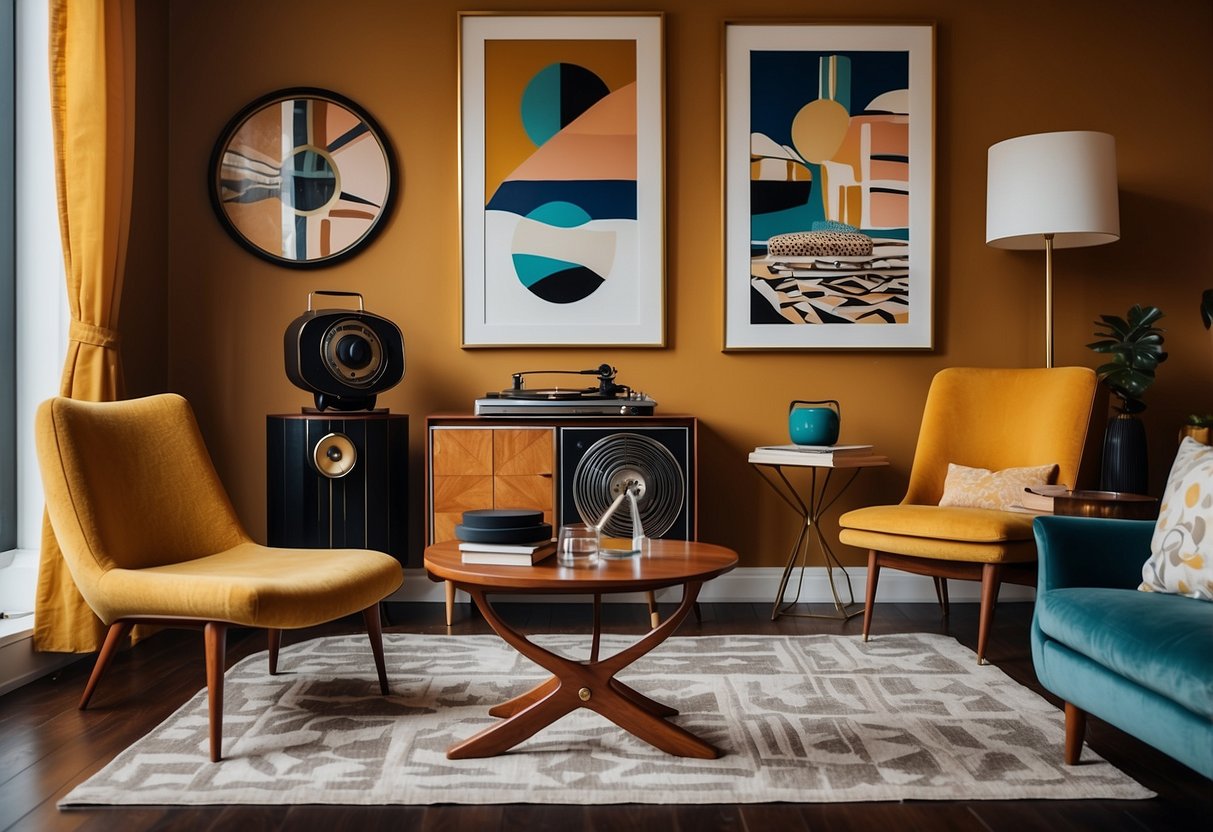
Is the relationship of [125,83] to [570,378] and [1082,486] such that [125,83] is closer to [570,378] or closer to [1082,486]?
[570,378]

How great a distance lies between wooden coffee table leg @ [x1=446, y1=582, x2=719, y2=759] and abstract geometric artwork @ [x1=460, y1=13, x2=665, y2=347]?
1906 mm

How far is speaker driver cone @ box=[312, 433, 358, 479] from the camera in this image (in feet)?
10.7

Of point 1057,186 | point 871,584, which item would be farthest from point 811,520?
point 1057,186

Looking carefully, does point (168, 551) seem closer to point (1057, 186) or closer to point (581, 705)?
point (581, 705)

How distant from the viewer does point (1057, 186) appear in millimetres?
3293

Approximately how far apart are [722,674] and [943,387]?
4.95 ft

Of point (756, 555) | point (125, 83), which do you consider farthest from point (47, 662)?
point (756, 555)

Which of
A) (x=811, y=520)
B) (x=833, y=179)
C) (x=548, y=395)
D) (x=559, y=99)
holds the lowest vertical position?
(x=811, y=520)

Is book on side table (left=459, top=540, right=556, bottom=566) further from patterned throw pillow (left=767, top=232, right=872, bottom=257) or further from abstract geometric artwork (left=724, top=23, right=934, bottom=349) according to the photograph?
patterned throw pillow (left=767, top=232, right=872, bottom=257)

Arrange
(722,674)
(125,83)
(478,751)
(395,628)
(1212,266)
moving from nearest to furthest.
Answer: (478,751)
(722,674)
(125,83)
(395,628)
(1212,266)

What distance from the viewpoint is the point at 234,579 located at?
6.77 feet

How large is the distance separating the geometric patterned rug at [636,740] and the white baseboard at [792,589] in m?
0.82

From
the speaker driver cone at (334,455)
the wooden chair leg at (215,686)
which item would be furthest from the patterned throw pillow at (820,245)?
the wooden chair leg at (215,686)

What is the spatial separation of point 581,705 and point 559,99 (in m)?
2.59
